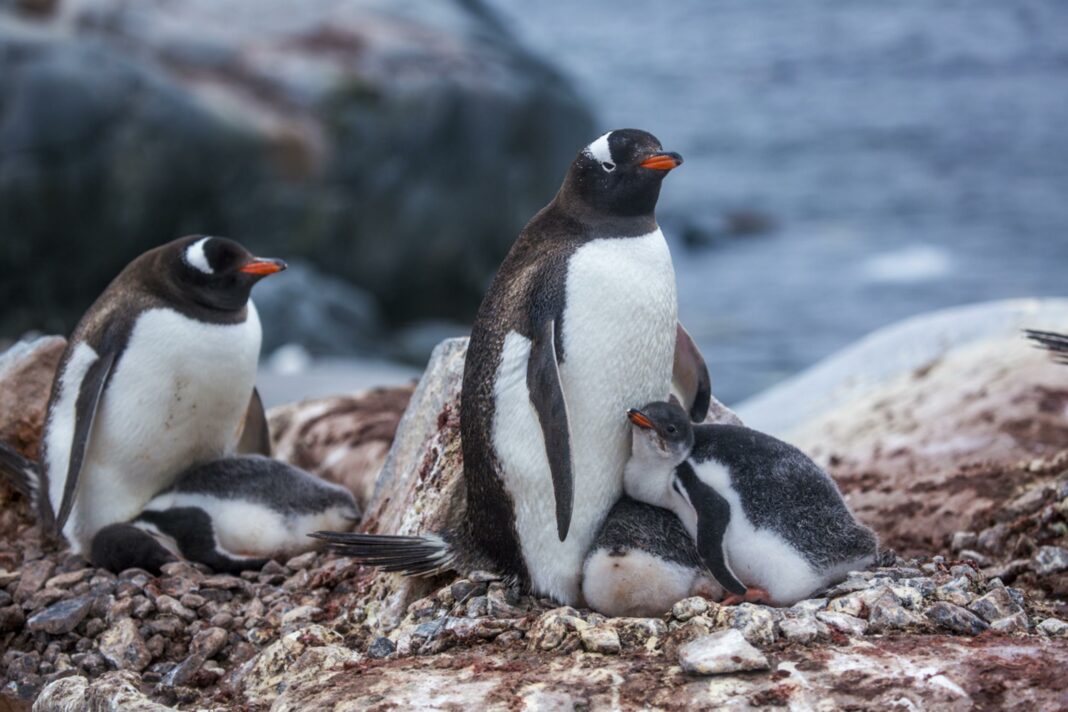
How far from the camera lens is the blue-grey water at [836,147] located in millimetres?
15758

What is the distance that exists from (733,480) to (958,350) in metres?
3.85

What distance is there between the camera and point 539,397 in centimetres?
337

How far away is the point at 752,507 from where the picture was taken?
336cm

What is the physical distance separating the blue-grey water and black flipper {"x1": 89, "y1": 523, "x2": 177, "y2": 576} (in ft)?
29.2

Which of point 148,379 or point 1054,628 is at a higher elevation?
point 148,379

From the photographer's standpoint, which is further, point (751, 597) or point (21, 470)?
point (21, 470)

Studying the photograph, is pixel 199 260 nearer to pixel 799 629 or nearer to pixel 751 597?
pixel 751 597

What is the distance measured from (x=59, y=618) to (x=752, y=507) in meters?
1.97

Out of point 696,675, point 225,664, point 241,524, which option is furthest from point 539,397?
point 241,524

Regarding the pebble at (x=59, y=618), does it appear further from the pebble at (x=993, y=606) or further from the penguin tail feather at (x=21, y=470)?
the pebble at (x=993, y=606)

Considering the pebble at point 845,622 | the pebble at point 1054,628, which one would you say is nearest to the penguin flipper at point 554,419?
the pebble at point 845,622

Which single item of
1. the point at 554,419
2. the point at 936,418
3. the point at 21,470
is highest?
the point at 554,419

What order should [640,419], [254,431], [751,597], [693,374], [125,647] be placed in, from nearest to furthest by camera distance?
[751,597] < [640,419] < [125,647] < [693,374] < [254,431]

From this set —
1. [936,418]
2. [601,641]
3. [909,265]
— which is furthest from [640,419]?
[909,265]
